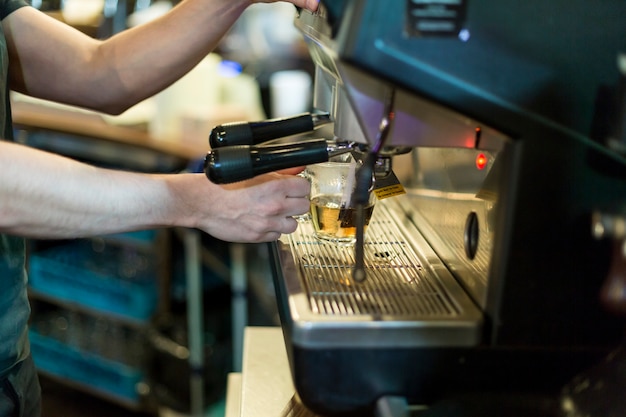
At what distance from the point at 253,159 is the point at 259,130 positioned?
11 centimetres

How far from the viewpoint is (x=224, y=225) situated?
0.72 metres

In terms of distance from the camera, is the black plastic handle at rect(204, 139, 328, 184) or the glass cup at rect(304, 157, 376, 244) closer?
the black plastic handle at rect(204, 139, 328, 184)

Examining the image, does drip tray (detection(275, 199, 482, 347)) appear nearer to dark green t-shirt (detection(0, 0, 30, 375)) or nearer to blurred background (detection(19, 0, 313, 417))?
dark green t-shirt (detection(0, 0, 30, 375))

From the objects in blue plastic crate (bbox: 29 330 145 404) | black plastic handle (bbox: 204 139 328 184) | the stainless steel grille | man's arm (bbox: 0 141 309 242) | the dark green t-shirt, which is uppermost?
black plastic handle (bbox: 204 139 328 184)

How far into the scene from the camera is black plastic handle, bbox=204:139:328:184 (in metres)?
0.63

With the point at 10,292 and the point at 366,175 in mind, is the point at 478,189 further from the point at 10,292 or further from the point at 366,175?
the point at 10,292

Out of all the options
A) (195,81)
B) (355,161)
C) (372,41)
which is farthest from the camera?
(195,81)

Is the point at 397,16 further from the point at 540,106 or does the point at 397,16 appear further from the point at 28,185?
the point at 28,185

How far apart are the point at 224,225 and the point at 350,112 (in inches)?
7.1

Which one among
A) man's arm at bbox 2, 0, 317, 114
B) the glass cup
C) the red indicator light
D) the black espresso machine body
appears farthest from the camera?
man's arm at bbox 2, 0, 317, 114

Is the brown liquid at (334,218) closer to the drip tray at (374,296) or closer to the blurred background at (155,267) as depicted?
the drip tray at (374,296)

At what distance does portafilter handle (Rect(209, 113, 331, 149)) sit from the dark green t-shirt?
0.29m

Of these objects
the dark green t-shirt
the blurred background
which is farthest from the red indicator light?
the blurred background

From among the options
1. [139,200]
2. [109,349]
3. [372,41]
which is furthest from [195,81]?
[372,41]
